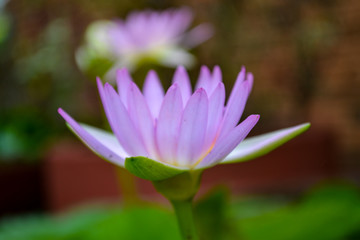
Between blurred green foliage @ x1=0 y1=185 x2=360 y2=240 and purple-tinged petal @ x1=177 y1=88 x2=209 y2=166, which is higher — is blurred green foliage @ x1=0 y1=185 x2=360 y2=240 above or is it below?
below

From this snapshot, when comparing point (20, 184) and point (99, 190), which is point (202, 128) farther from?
point (20, 184)

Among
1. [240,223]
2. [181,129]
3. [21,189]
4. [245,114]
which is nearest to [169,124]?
[181,129]

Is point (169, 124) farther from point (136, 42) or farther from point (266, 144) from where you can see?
point (136, 42)

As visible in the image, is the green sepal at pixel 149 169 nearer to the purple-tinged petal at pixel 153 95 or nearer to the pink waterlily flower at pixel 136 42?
the purple-tinged petal at pixel 153 95

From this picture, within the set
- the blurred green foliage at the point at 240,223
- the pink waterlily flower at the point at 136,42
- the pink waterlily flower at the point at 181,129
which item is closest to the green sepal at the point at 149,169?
the pink waterlily flower at the point at 181,129

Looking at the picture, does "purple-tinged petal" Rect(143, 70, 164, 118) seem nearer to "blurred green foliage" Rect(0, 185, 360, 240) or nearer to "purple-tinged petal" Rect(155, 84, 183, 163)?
"purple-tinged petal" Rect(155, 84, 183, 163)

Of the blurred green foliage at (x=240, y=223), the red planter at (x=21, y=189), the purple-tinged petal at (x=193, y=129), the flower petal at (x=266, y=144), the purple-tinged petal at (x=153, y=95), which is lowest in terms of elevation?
the blurred green foliage at (x=240, y=223)

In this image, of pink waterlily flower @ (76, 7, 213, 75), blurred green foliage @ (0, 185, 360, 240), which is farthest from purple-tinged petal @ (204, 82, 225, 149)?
pink waterlily flower @ (76, 7, 213, 75)
